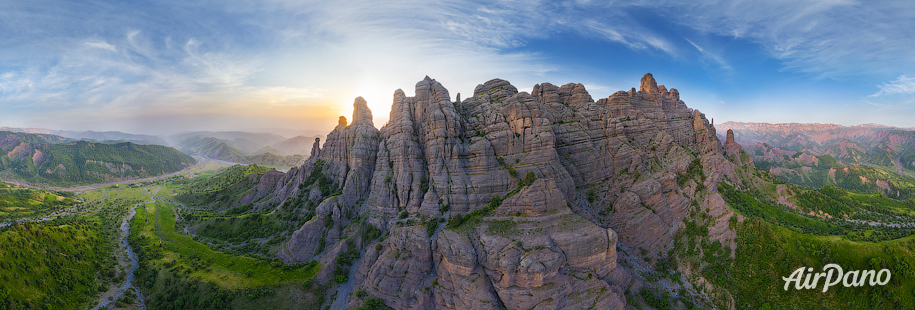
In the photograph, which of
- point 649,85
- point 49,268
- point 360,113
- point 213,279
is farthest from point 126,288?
point 649,85

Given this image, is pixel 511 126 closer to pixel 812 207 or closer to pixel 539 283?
A: pixel 539 283

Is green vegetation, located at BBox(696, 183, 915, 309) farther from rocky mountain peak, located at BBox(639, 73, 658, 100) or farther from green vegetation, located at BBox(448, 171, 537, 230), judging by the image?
rocky mountain peak, located at BBox(639, 73, 658, 100)

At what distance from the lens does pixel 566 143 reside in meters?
68.5

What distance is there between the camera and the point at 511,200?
185 ft

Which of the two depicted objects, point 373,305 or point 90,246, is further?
point 90,246

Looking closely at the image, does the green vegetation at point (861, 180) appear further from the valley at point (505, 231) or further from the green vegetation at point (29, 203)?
the green vegetation at point (29, 203)

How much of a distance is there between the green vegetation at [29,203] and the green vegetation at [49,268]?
2477 inches

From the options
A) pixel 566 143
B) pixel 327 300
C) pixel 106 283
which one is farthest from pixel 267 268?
pixel 566 143

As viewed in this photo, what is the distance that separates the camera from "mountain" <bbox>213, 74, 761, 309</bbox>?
4991 centimetres

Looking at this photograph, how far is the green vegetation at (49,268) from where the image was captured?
2023 inches

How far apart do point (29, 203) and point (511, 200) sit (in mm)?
193668

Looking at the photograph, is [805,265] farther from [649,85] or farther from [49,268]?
[49,268]

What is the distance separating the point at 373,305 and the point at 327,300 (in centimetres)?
1182

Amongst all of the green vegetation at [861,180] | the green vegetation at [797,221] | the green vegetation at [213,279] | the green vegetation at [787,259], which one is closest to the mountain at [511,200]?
the green vegetation at [787,259]
